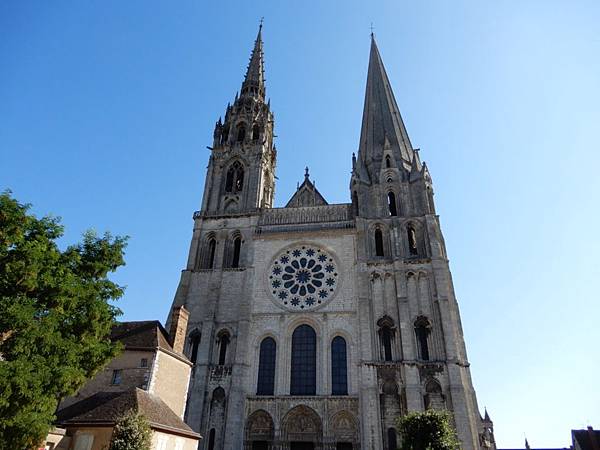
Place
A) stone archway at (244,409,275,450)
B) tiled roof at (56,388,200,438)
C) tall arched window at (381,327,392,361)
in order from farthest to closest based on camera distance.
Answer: tall arched window at (381,327,392,361) → stone archway at (244,409,275,450) → tiled roof at (56,388,200,438)

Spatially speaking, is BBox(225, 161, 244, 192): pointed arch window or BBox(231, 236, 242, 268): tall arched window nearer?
BBox(231, 236, 242, 268): tall arched window

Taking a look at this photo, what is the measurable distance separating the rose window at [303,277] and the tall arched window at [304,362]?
1592 mm

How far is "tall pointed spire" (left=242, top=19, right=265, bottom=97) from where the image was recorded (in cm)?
3919

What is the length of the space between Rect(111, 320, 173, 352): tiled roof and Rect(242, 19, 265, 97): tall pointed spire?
82.2 ft

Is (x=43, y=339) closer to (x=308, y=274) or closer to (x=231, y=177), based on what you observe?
(x=308, y=274)

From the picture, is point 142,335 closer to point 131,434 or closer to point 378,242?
point 131,434

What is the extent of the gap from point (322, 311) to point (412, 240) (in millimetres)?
7653

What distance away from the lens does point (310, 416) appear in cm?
2289

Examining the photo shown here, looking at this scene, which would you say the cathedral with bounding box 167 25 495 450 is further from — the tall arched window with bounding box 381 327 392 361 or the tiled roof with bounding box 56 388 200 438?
the tiled roof with bounding box 56 388 200 438

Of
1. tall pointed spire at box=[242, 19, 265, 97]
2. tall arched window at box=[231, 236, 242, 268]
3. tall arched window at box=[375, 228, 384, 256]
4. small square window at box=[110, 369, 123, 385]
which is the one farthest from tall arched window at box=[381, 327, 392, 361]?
tall pointed spire at box=[242, 19, 265, 97]

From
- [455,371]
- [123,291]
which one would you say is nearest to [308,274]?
[455,371]

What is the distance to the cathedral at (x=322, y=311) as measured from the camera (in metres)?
22.5

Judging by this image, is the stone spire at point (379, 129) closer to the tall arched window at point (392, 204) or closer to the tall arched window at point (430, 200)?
the tall arched window at point (392, 204)

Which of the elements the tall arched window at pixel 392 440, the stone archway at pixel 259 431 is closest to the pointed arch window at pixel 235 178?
the stone archway at pixel 259 431
